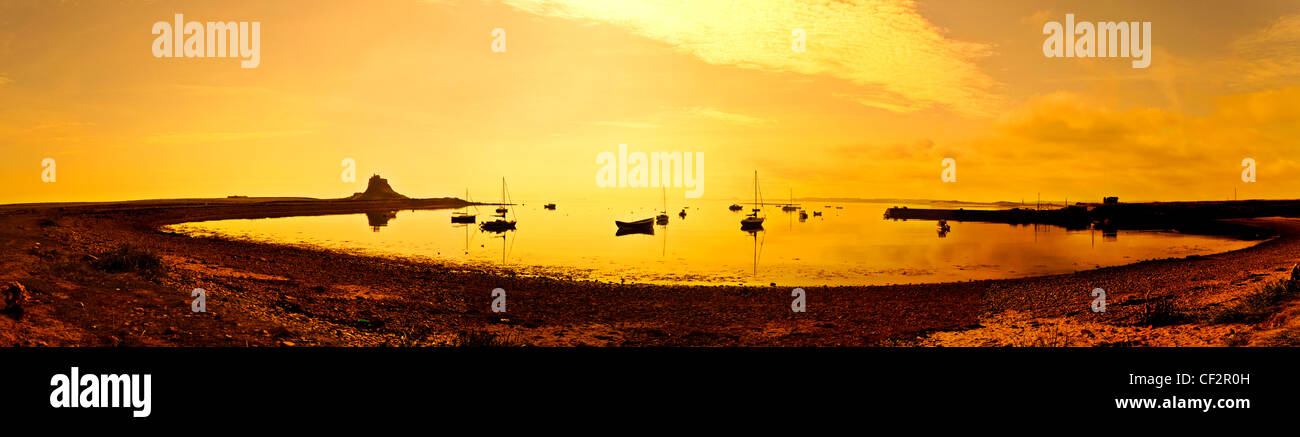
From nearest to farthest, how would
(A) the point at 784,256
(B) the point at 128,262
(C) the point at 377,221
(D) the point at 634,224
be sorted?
(B) the point at 128,262, (A) the point at 784,256, (D) the point at 634,224, (C) the point at 377,221

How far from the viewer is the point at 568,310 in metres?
18.1

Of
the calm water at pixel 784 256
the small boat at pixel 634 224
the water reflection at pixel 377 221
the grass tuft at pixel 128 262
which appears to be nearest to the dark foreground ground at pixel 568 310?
the grass tuft at pixel 128 262

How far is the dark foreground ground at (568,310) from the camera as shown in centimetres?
1112

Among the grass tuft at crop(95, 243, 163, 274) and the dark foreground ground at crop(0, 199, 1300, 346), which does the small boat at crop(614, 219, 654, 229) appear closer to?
the dark foreground ground at crop(0, 199, 1300, 346)

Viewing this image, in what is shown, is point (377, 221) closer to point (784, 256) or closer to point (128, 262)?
point (784, 256)

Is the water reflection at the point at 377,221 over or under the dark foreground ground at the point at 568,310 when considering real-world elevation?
over

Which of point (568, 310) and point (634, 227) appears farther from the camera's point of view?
point (634, 227)

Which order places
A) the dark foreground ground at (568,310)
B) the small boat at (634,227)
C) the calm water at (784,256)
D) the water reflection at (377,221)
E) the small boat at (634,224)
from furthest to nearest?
the small boat at (634,224), the small boat at (634,227), the water reflection at (377,221), the calm water at (784,256), the dark foreground ground at (568,310)

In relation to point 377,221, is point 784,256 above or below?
below

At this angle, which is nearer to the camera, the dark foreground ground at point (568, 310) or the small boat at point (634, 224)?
the dark foreground ground at point (568, 310)

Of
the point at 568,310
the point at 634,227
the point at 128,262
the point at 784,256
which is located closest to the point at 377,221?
the point at 634,227

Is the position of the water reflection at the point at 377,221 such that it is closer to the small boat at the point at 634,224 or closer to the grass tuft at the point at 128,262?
the small boat at the point at 634,224

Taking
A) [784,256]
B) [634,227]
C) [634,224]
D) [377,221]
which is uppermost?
[377,221]
